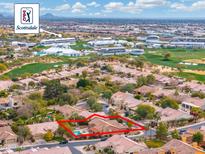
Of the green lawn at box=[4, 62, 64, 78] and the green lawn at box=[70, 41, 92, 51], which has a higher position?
A: the green lawn at box=[70, 41, 92, 51]

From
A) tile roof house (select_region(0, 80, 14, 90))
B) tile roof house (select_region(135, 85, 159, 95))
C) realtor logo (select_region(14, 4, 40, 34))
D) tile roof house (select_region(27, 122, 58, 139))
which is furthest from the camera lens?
tile roof house (select_region(0, 80, 14, 90))

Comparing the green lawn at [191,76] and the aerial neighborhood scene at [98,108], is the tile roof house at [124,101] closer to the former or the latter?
the aerial neighborhood scene at [98,108]

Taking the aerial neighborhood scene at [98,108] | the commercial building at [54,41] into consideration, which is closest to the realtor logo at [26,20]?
the aerial neighborhood scene at [98,108]

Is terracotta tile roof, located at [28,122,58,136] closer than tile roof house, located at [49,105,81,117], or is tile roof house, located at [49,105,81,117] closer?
terracotta tile roof, located at [28,122,58,136]

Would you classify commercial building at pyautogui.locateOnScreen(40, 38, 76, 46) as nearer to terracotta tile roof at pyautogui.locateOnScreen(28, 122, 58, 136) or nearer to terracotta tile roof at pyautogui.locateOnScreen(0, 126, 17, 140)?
terracotta tile roof at pyautogui.locateOnScreen(28, 122, 58, 136)

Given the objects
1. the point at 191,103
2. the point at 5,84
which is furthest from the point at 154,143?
the point at 5,84

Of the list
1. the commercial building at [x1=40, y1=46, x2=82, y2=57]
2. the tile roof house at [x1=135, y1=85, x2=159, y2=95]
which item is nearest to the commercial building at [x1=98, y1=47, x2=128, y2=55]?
the commercial building at [x1=40, y1=46, x2=82, y2=57]
